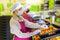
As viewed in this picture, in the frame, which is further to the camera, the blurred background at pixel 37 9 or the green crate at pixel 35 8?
the green crate at pixel 35 8

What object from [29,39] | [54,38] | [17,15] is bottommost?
[29,39]

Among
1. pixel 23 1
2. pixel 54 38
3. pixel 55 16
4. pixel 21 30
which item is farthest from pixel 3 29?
pixel 23 1

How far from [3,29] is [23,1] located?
195 cm

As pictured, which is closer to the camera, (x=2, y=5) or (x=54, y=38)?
(x=54, y=38)

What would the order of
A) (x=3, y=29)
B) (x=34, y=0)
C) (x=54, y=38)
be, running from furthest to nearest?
(x=34, y=0)
(x=3, y=29)
(x=54, y=38)

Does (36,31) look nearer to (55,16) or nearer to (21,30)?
(21,30)

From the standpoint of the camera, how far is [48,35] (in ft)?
4.66

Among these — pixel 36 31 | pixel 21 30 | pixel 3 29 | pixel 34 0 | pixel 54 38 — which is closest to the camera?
pixel 54 38

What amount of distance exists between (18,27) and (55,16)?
0.80 m

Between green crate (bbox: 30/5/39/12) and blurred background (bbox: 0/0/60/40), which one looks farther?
green crate (bbox: 30/5/39/12)

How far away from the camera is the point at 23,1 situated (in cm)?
393

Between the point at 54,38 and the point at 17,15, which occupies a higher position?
the point at 17,15

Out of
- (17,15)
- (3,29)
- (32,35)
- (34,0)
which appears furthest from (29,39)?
(34,0)

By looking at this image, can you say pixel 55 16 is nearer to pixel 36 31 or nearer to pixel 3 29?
pixel 36 31
